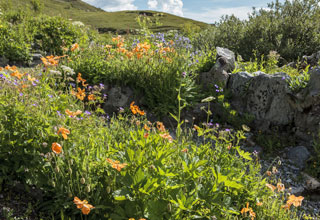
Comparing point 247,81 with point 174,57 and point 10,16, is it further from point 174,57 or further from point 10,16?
point 10,16

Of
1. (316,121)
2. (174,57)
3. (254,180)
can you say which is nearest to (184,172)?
(254,180)

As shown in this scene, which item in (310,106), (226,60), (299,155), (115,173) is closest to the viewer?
(115,173)

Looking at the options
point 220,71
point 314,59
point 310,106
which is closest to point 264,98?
point 310,106

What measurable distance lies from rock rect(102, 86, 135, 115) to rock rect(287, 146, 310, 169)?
3.02 meters

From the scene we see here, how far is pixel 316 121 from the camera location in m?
4.63

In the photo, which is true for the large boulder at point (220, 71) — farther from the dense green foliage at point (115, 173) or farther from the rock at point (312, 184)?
the dense green foliage at point (115, 173)

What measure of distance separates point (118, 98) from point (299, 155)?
11.2ft

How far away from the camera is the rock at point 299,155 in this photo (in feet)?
14.5

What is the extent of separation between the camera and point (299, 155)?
14.8 feet

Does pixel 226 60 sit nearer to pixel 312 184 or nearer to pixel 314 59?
→ pixel 314 59

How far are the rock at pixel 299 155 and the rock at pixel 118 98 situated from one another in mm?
3019

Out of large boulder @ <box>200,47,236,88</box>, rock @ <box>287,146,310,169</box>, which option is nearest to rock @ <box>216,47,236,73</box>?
large boulder @ <box>200,47,236,88</box>

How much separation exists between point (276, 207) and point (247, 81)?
309 centimetres

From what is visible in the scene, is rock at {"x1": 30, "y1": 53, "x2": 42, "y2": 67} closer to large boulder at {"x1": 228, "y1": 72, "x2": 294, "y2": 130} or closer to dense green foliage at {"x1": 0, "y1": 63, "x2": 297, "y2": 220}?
dense green foliage at {"x1": 0, "y1": 63, "x2": 297, "y2": 220}
